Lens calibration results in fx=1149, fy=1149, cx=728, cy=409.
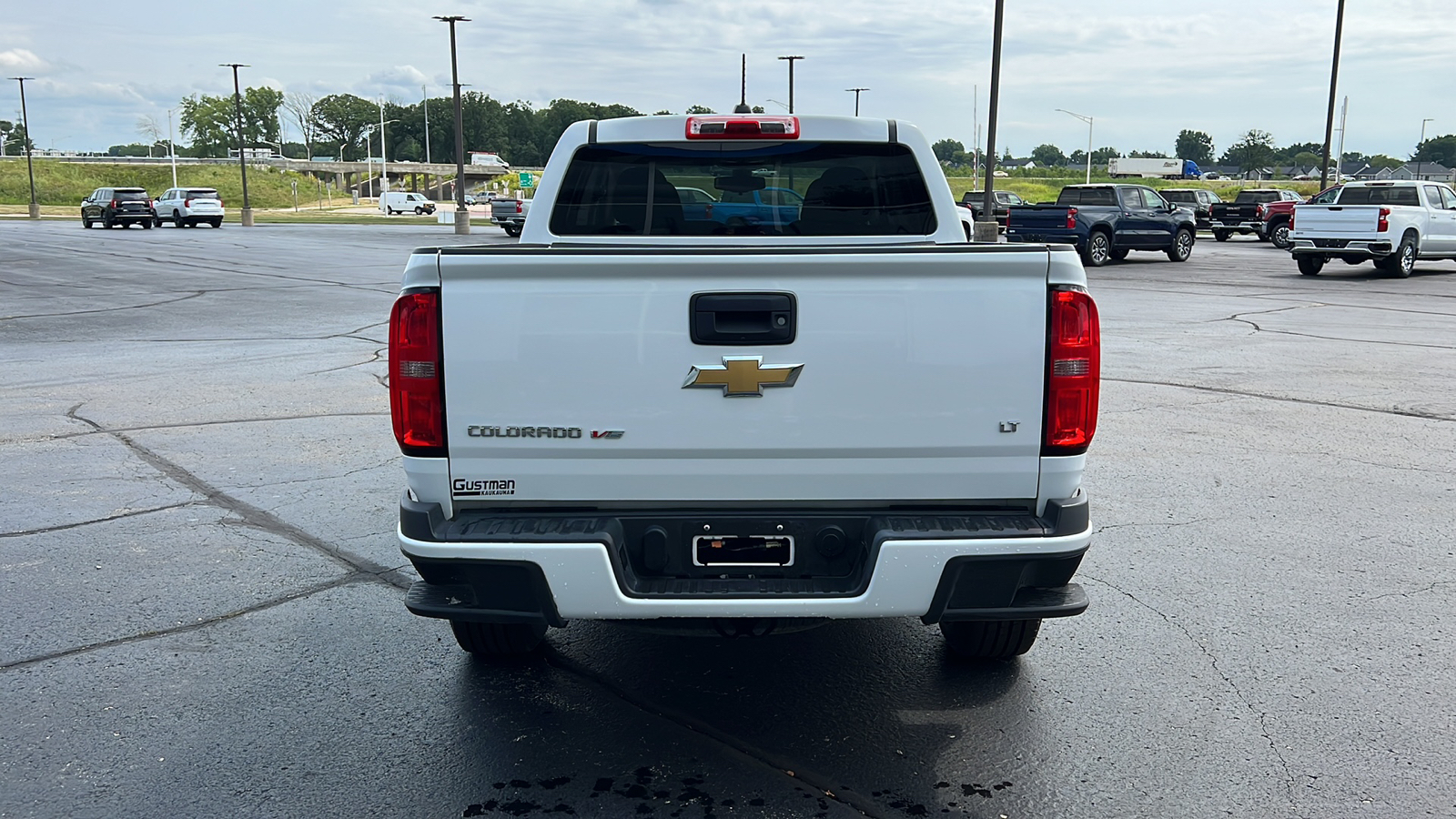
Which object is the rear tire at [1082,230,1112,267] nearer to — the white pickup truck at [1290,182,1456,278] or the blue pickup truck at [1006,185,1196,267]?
the blue pickup truck at [1006,185,1196,267]

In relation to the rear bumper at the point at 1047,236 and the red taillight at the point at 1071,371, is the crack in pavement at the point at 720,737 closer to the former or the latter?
the red taillight at the point at 1071,371

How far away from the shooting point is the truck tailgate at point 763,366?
333 centimetres

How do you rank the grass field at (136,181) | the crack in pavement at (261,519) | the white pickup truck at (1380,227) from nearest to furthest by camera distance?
the crack in pavement at (261,519) → the white pickup truck at (1380,227) → the grass field at (136,181)

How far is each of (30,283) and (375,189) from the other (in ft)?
461

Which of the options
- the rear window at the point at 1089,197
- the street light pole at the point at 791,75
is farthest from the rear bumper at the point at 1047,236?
the street light pole at the point at 791,75

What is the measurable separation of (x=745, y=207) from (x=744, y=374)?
6.58ft

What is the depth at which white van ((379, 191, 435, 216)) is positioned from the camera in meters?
88.7

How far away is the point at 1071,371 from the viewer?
3.40m

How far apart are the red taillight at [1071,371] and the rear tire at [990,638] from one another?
950mm

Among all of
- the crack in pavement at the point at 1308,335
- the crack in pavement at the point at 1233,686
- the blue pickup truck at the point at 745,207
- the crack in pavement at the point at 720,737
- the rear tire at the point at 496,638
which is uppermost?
the blue pickup truck at the point at 745,207

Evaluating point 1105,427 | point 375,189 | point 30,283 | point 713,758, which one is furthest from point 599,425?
point 375,189

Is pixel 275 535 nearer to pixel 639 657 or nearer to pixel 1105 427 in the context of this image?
pixel 639 657

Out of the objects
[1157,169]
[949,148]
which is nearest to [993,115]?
[1157,169]

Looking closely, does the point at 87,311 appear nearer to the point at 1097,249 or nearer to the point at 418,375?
the point at 418,375
